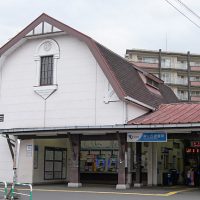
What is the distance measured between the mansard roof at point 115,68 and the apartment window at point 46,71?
1.65m

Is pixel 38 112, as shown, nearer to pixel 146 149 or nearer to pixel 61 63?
pixel 61 63

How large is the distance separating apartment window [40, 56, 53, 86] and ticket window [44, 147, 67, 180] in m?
4.08

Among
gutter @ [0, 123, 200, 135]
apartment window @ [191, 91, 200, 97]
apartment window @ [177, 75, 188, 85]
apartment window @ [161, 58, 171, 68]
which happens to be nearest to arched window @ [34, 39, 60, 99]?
gutter @ [0, 123, 200, 135]

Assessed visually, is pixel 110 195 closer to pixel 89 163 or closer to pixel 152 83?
pixel 89 163

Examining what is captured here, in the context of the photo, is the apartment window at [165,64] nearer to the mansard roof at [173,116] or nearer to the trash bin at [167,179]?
the trash bin at [167,179]

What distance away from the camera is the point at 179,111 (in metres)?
22.8

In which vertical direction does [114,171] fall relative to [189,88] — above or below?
below

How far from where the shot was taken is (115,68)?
23641 mm

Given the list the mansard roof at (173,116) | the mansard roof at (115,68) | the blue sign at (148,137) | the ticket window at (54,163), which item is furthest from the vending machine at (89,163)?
the blue sign at (148,137)

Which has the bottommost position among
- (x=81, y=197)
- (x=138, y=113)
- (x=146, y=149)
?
(x=81, y=197)

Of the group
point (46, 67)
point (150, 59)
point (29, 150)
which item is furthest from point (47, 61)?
point (150, 59)

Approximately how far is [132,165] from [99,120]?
3.81 meters

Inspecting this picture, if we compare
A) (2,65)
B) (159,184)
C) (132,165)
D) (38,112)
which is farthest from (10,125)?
(159,184)

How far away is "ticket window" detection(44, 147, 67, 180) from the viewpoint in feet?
85.4
